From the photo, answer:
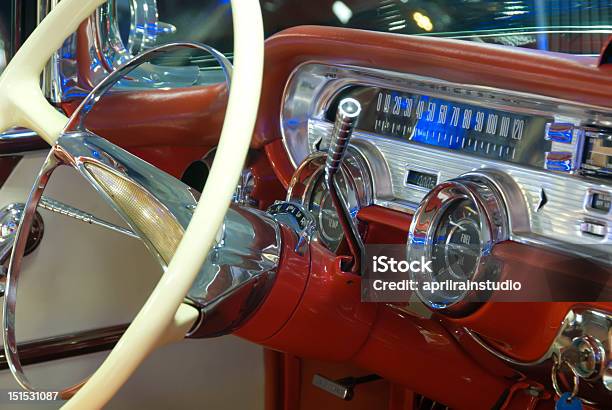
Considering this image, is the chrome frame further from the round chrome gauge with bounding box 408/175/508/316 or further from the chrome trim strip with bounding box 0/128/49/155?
the chrome trim strip with bounding box 0/128/49/155

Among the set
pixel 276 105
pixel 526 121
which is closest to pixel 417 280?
pixel 526 121

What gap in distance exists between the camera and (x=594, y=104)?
97cm

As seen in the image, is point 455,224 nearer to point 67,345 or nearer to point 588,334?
point 588,334

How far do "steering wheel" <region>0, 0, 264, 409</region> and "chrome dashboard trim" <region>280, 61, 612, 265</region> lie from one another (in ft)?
1.35

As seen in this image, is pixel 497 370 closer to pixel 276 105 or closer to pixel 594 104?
pixel 594 104

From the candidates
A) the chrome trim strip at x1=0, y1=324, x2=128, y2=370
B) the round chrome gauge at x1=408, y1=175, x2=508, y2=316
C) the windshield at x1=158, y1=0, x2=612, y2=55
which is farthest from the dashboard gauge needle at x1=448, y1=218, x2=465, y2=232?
the chrome trim strip at x1=0, y1=324, x2=128, y2=370

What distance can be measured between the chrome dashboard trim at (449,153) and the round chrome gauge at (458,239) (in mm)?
36

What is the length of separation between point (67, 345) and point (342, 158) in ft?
3.09

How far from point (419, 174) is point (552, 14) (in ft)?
1.10

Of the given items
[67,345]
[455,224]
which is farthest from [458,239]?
[67,345]

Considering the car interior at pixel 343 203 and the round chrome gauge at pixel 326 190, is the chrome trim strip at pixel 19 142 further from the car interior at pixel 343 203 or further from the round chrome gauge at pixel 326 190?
the round chrome gauge at pixel 326 190

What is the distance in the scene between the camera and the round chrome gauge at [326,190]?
4.39 feet

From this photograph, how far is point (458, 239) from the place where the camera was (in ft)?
3.89

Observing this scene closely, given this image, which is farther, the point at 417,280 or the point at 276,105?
the point at 276,105
